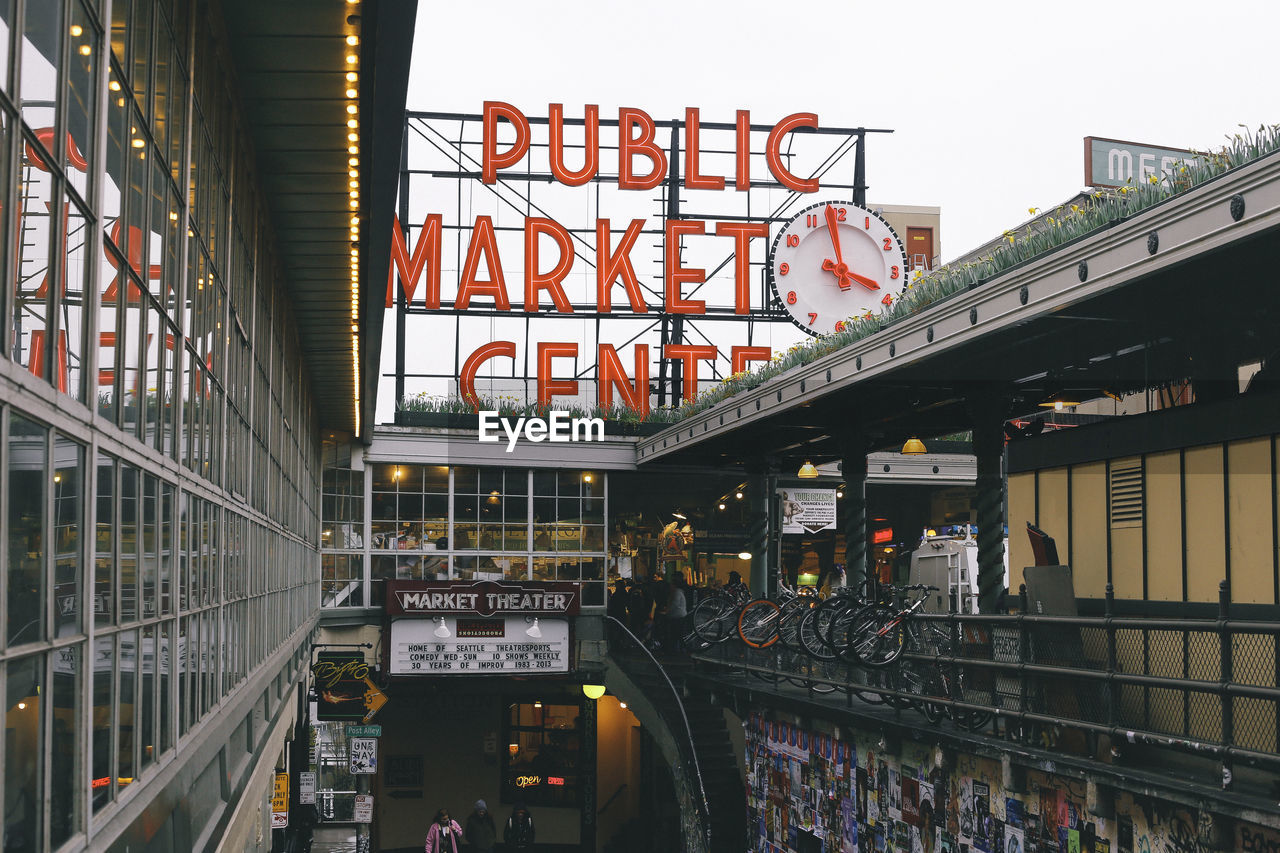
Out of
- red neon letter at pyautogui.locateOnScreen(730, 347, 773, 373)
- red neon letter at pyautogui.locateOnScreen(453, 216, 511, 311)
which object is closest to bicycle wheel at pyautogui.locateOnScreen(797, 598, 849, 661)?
red neon letter at pyautogui.locateOnScreen(730, 347, 773, 373)

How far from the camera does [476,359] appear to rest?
33531 millimetres

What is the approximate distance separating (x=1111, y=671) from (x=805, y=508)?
19.0 meters

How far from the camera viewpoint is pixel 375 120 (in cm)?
840

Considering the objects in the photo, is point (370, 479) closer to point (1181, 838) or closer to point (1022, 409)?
point (1022, 409)

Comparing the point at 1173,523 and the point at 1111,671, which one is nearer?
the point at 1111,671

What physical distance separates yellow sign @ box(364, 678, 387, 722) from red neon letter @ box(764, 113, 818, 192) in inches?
753

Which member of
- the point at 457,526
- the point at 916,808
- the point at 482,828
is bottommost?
the point at 482,828

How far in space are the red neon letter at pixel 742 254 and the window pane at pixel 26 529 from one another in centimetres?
3255

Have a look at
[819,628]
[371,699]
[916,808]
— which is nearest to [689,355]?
[371,699]

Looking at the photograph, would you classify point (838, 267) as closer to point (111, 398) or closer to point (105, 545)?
point (111, 398)

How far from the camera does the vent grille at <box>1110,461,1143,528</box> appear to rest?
1266 cm

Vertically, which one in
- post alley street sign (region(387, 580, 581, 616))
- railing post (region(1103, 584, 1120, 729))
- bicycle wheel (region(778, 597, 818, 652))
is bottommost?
post alley street sign (region(387, 580, 581, 616))

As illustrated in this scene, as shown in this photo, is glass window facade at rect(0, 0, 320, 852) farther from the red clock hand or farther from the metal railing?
the red clock hand

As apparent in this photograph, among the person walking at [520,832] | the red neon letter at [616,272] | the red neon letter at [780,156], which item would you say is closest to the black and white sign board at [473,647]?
the person walking at [520,832]
